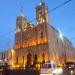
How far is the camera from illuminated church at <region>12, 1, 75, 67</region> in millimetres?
43094

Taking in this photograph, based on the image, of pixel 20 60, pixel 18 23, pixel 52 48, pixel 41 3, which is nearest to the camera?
pixel 52 48

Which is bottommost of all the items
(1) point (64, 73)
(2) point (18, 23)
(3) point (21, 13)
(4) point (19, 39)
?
(1) point (64, 73)

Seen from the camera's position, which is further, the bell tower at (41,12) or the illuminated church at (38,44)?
the bell tower at (41,12)

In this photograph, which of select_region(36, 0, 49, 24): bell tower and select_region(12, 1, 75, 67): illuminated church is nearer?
select_region(12, 1, 75, 67): illuminated church

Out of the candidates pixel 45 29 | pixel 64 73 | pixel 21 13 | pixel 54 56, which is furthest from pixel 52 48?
pixel 64 73

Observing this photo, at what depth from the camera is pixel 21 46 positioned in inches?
1991

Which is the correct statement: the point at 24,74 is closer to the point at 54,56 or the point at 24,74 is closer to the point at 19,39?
the point at 54,56

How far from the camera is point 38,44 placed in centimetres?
4503

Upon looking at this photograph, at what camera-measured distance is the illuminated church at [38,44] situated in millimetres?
43094

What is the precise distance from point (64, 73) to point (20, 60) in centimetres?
3899

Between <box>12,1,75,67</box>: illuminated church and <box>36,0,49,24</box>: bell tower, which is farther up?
<box>36,0,49,24</box>: bell tower

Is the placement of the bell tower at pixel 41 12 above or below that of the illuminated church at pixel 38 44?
above

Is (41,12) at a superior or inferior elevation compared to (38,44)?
superior

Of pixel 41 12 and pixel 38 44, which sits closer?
pixel 38 44
